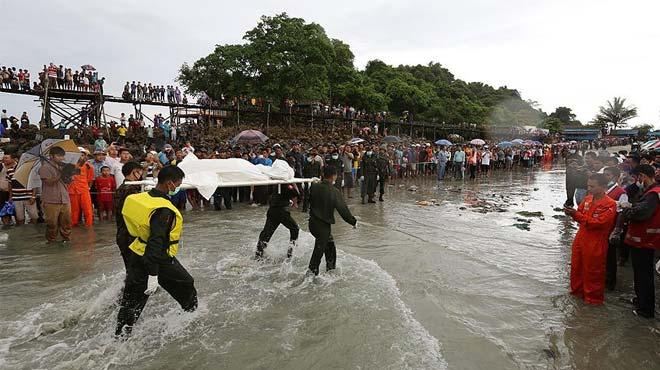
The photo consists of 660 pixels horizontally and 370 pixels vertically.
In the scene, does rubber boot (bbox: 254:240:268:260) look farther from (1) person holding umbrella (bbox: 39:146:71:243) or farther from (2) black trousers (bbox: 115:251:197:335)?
(1) person holding umbrella (bbox: 39:146:71:243)

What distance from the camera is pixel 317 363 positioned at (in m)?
3.77

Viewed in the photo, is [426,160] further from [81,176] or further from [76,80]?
[76,80]

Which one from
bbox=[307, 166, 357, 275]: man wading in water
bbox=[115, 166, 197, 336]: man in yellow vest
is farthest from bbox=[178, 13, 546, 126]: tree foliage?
bbox=[115, 166, 197, 336]: man in yellow vest

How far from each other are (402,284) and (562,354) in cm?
222

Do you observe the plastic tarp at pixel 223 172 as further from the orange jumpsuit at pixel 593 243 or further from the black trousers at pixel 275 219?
the orange jumpsuit at pixel 593 243

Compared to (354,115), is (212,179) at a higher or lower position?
lower

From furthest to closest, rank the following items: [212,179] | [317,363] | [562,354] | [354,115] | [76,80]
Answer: [354,115], [76,80], [212,179], [562,354], [317,363]

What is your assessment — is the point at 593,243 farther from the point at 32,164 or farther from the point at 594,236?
the point at 32,164

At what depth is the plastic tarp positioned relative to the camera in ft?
31.6

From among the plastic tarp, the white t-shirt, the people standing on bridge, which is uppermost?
the people standing on bridge

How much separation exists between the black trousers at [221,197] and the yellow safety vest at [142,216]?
26.3 ft

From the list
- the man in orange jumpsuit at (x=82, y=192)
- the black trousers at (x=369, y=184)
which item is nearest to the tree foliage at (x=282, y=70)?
the black trousers at (x=369, y=184)

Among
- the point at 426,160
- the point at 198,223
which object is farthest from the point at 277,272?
the point at 426,160

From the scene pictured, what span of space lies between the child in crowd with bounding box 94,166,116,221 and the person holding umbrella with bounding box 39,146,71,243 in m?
2.02
